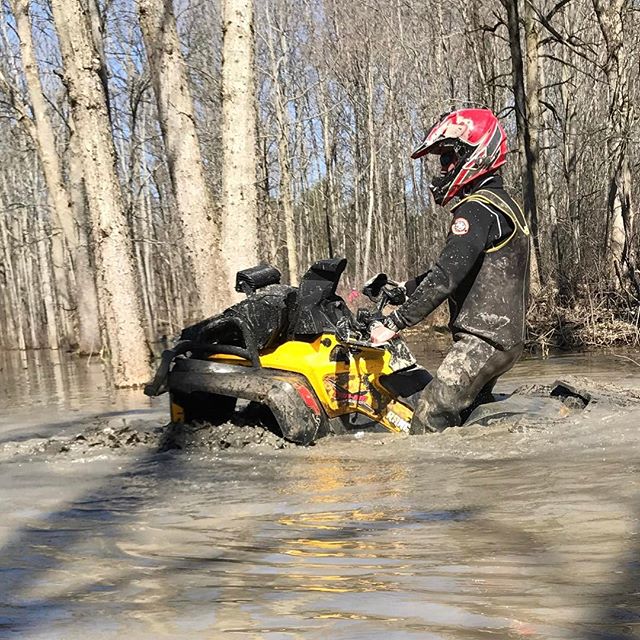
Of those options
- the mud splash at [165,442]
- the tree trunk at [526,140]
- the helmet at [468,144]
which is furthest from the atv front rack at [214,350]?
the tree trunk at [526,140]

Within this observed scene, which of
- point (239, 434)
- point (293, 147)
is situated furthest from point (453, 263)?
point (293, 147)

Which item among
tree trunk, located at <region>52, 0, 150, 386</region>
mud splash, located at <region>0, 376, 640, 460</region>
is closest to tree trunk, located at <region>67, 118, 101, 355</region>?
tree trunk, located at <region>52, 0, 150, 386</region>

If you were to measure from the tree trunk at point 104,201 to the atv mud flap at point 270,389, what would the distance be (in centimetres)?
542

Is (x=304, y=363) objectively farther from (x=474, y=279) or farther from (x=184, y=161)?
(x=184, y=161)

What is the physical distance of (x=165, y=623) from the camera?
2135mm

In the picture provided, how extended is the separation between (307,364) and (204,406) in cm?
79

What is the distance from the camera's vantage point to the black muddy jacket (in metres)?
4.56

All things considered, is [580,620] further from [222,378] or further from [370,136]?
[370,136]

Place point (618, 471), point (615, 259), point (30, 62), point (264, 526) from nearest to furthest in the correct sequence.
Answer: point (264, 526) < point (618, 471) < point (615, 259) < point (30, 62)

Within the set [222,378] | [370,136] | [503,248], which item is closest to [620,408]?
[503,248]

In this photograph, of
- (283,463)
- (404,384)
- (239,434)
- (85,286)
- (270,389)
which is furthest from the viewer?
(85,286)

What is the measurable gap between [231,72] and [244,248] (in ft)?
6.59

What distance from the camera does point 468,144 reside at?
15.3 feet

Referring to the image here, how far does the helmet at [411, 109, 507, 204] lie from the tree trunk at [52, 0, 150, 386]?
621 centimetres
